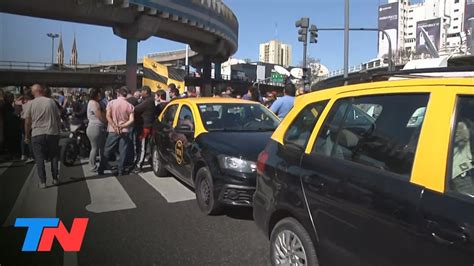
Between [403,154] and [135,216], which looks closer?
[403,154]

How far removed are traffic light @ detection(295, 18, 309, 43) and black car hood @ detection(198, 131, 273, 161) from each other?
12.8 meters

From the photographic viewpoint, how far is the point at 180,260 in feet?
13.9

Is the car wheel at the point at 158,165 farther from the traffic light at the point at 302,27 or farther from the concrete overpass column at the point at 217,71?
the concrete overpass column at the point at 217,71

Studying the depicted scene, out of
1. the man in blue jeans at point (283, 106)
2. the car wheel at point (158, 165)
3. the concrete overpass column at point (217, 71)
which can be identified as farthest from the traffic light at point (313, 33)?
the concrete overpass column at point (217, 71)

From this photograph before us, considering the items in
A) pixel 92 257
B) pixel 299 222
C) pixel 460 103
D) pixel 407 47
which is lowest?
pixel 92 257

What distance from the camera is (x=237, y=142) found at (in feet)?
19.2

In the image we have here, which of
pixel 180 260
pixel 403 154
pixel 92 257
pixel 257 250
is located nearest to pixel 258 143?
pixel 257 250

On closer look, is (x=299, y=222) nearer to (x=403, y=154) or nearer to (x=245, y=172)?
(x=403, y=154)

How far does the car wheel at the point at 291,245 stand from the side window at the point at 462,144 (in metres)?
1.19

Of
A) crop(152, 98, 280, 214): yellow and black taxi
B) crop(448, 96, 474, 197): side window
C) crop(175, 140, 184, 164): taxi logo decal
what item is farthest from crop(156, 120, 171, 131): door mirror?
crop(448, 96, 474, 197): side window

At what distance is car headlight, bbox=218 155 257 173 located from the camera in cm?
540

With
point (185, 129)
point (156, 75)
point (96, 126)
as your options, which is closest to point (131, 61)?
point (156, 75)

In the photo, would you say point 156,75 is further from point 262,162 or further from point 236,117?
point 262,162

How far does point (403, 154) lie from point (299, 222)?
1057 mm
